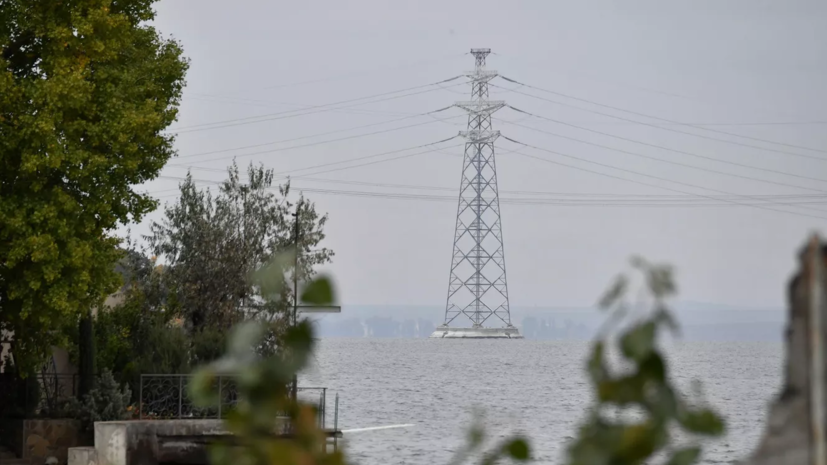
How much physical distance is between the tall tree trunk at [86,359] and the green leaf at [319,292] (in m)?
24.2

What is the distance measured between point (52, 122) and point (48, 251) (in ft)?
7.79

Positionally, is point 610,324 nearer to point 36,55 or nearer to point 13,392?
point 36,55

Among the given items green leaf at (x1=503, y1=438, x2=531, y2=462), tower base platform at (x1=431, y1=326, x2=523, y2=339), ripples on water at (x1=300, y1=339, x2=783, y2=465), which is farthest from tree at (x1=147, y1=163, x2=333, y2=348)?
tower base platform at (x1=431, y1=326, x2=523, y2=339)

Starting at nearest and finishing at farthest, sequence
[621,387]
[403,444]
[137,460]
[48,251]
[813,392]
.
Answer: [813,392] → [621,387] → [48,251] → [137,460] → [403,444]

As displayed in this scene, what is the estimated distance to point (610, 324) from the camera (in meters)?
2.08

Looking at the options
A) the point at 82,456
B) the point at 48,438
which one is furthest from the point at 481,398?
the point at 82,456

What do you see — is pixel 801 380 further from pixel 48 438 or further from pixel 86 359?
pixel 86 359

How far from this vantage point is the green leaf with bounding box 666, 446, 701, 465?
220cm

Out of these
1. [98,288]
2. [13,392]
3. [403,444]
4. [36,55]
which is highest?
[36,55]

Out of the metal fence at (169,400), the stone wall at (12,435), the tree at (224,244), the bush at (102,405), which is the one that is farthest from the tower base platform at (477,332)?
the bush at (102,405)

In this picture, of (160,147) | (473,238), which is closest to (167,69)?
(160,147)

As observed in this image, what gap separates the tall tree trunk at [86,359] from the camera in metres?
25.4

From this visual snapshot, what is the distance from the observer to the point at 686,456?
221cm

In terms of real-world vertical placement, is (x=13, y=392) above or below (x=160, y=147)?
below
